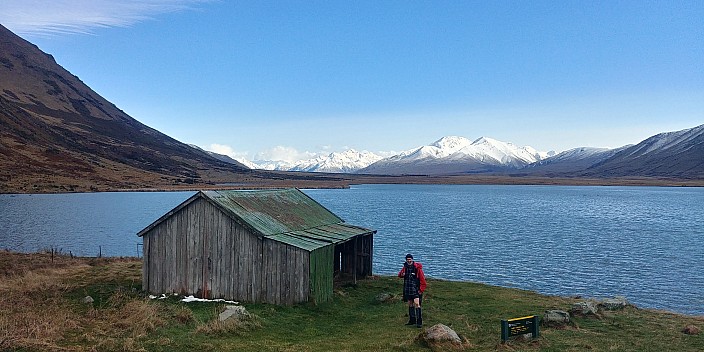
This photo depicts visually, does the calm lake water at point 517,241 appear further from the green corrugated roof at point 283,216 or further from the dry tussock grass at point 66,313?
the dry tussock grass at point 66,313

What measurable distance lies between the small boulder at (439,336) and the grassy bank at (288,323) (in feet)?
1.01

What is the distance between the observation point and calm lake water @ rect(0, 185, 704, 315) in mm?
42812

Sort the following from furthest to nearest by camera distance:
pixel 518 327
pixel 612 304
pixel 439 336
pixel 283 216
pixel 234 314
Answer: pixel 283 216 < pixel 612 304 < pixel 234 314 < pixel 518 327 < pixel 439 336

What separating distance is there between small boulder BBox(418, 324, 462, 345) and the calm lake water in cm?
2259

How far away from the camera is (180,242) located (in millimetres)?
29266

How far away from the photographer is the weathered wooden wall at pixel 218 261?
2693 centimetres

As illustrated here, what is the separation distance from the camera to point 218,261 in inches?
1117

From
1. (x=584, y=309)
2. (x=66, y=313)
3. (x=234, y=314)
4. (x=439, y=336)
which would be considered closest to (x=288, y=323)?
(x=234, y=314)

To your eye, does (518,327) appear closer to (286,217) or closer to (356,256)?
(286,217)

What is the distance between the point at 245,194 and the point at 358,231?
8.04 metres

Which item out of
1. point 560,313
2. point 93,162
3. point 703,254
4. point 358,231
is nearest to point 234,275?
point 358,231

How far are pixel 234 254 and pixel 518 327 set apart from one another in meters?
14.3

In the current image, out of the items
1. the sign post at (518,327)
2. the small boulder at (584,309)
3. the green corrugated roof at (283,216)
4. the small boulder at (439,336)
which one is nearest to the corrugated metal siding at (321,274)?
the green corrugated roof at (283,216)

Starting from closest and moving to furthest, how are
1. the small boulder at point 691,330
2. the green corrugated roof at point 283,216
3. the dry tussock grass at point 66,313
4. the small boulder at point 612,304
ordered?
the dry tussock grass at point 66,313 < the small boulder at point 691,330 < the small boulder at point 612,304 < the green corrugated roof at point 283,216
